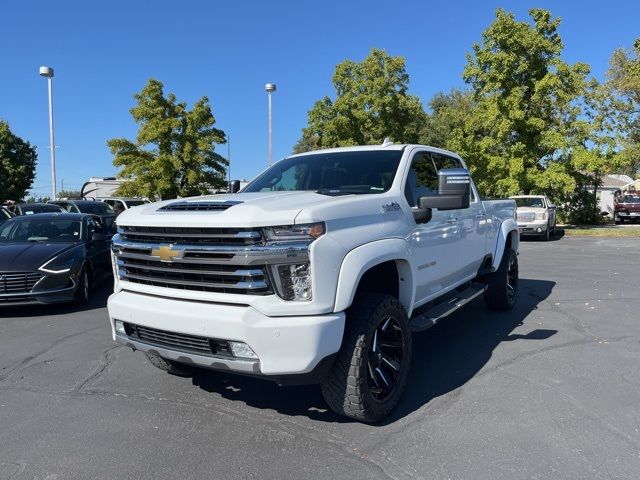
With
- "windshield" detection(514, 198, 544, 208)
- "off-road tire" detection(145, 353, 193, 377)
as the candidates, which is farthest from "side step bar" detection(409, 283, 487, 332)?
"windshield" detection(514, 198, 544, 208)

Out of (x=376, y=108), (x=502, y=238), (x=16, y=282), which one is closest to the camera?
(x=502, y=238)

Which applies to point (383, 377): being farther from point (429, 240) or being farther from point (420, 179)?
point (420, 179)

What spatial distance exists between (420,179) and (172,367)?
9.12 feet

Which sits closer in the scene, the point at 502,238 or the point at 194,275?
the point at 194,275

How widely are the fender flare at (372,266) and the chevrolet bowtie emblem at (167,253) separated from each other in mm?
1071

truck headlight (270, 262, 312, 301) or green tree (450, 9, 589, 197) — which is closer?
truck headlight (270, 262, 312, 301)

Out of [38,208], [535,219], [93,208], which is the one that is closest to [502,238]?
[535,219]

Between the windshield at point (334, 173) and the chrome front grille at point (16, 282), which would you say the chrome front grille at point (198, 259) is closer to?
the windshield at point (334, 173)

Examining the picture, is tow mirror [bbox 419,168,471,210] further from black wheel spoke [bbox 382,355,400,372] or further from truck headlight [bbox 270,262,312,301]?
truck headlight [bbox 270,262,312,301]

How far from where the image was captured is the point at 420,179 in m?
4.85

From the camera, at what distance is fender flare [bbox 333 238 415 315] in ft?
10.6

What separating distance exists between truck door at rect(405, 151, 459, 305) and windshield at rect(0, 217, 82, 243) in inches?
235

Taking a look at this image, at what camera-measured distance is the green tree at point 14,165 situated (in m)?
32.5

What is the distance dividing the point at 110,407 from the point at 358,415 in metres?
1.94
